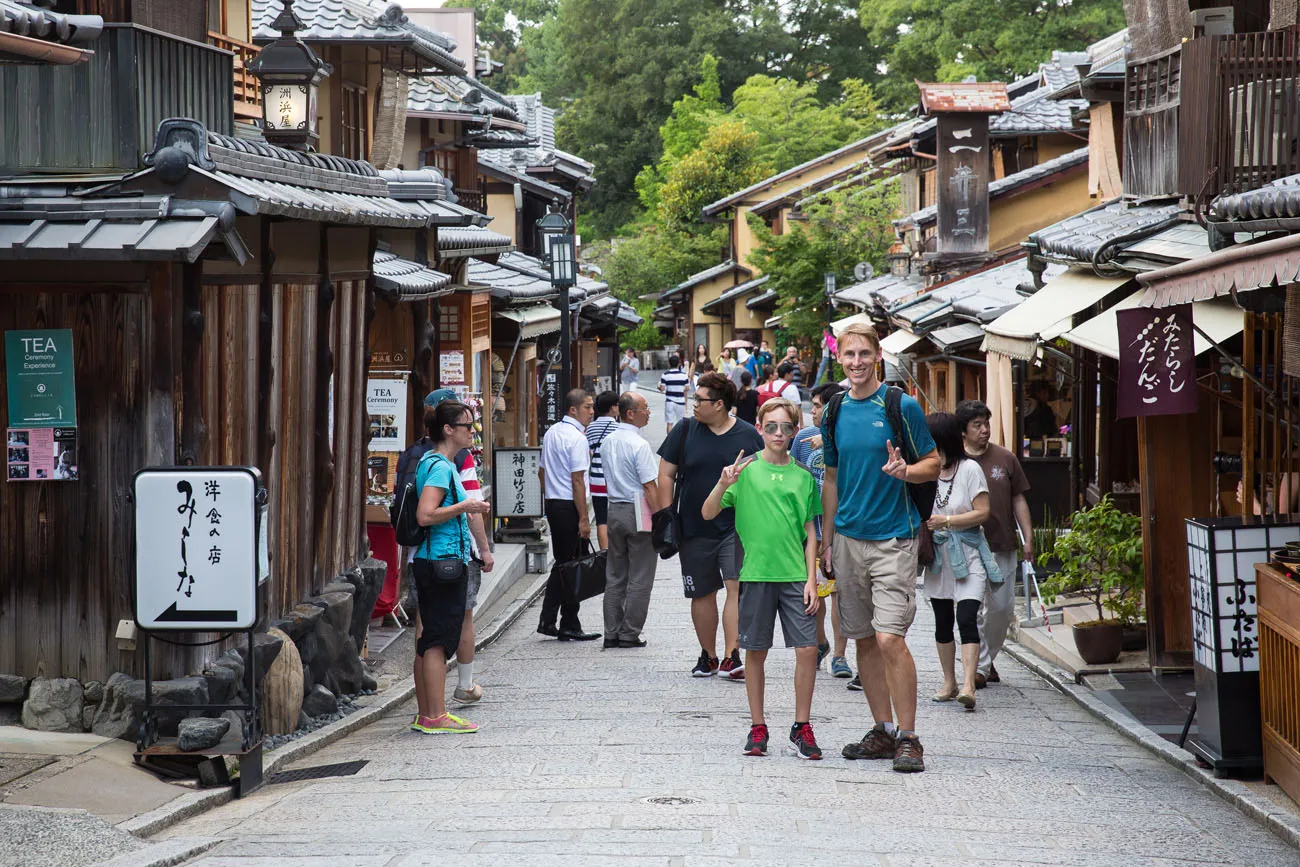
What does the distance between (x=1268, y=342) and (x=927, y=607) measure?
7.30 meters

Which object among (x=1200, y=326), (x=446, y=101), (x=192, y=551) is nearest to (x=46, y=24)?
(x=192, y=551)

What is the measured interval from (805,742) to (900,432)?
6.09ft

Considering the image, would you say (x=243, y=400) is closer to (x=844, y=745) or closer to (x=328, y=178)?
(x=328, y=178)

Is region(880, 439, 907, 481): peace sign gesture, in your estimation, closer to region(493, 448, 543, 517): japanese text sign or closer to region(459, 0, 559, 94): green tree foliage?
region(493, 448, 543, 517): japanese text sign

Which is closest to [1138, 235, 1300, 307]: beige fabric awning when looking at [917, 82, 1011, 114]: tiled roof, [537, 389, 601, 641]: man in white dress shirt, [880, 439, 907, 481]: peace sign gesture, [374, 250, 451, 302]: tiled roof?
[880, 439, 907, 481]: peace sign gesture

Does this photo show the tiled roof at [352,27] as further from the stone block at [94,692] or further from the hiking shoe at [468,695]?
the stone block at [94,692]

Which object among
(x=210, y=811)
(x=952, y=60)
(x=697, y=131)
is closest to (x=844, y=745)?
(x=210, y=811)

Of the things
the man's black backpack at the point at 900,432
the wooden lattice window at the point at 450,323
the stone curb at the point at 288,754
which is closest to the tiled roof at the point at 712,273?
the wooden lattice window at the point at 450,323

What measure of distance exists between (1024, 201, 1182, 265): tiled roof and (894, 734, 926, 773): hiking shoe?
18.4 feet

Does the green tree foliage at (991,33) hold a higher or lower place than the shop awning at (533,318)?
higher

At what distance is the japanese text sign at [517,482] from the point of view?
18406mm

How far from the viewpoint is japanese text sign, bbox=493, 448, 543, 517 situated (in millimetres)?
18406

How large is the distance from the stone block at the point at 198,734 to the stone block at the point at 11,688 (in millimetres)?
1106

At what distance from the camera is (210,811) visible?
7.70 meters
